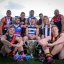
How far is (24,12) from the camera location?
796 centimetres

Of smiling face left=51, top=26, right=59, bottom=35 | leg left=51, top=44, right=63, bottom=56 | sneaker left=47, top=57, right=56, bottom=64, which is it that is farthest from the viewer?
smiling face left=51, top=26, right=59, bottom=35

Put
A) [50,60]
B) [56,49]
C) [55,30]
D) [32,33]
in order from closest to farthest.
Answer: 1. [50,60]
2. [56,49]
3. [55,30]
4. [32,33]

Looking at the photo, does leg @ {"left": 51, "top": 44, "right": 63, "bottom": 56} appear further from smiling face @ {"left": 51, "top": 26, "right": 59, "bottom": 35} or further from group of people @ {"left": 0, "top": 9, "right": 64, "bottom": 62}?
smiling face @ {"left": 51, "top": 26, "right": 59, "bottom": 35}

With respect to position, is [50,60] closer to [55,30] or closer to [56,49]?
[56,49]

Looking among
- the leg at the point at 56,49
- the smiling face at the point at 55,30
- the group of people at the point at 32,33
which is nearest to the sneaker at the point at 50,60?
the group of people at the point at 32,33

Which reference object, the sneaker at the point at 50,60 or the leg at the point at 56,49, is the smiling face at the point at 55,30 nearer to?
the leg at the point at 56,49

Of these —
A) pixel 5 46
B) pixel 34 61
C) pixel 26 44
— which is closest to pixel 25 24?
pixel 26 44

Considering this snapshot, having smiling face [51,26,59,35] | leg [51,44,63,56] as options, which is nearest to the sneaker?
leg [51,44,63,56]

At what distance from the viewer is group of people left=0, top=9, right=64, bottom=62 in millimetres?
6098

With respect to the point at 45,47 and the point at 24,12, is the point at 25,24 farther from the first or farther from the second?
the point at 45,47

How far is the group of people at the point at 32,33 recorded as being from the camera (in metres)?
6.10

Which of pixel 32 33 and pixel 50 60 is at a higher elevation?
pixel 32 33

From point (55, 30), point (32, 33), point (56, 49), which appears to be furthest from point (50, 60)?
point (32, 33)

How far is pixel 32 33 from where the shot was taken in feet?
24.8
